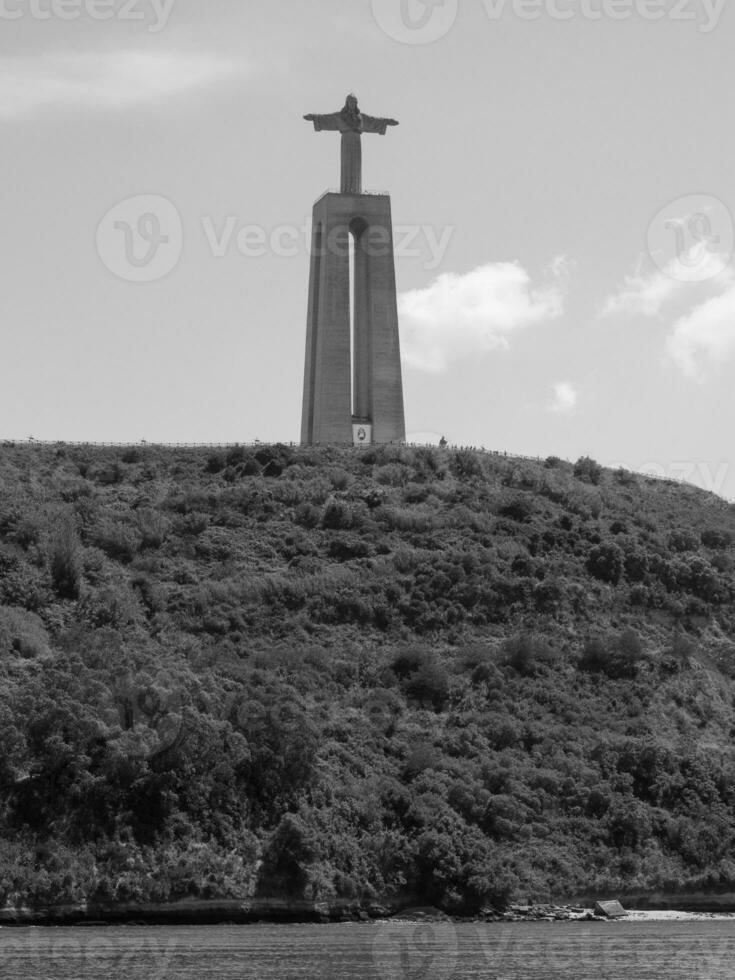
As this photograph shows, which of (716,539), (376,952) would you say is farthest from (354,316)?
(376,952)

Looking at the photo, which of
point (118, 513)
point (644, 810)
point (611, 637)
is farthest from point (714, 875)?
→ point (118, 513)

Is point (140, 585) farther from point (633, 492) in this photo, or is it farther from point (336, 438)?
point (633, 492)

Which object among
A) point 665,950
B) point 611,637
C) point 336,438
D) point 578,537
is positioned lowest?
point 665,950

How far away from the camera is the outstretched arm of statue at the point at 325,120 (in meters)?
81.8

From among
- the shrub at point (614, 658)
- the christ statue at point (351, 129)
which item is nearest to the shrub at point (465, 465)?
the christ statue at point (351, 129)

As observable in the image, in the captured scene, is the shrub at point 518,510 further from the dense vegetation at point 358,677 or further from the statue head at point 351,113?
the statue head at point 351,113

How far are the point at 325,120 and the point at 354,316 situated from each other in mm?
8584

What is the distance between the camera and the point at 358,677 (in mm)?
65250

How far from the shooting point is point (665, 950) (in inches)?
1843

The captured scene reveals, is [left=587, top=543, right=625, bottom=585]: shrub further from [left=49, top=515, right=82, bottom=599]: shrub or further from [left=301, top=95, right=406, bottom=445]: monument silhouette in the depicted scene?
[left=49, top=515, right=82, bottom=599]: shrub

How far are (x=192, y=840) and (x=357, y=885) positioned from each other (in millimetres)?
4852

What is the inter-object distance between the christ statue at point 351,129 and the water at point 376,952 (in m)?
40.1

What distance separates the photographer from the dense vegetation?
178 ft

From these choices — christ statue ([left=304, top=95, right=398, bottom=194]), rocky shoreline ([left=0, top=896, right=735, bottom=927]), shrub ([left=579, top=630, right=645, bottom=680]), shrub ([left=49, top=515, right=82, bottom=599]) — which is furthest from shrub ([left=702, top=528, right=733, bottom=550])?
shrub ([left=49, top=515, right=82, bottom=599])
